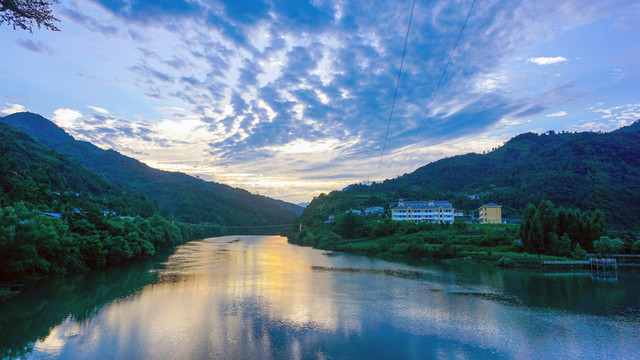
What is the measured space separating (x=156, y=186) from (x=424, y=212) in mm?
99000

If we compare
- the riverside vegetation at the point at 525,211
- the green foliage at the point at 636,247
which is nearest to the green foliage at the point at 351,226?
the riverside vegetation at the point at 525,211

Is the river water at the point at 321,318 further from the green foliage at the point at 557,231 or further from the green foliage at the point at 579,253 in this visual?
the green foliage at the point at 557,231

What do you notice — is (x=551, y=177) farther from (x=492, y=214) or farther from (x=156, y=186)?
(x=156, y=186)

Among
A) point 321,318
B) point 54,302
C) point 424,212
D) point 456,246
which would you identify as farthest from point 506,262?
point 54,302

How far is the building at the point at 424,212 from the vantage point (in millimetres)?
63688

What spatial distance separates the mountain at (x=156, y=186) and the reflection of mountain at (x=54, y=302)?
82235mm

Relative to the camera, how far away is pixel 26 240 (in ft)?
64.3

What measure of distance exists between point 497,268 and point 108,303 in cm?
3240

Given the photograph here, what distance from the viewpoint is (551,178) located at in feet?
262

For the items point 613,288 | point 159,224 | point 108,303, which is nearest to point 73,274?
point 108,303

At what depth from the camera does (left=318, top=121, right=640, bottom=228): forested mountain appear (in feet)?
212

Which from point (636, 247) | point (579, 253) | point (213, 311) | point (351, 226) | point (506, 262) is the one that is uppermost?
point (351, 226)

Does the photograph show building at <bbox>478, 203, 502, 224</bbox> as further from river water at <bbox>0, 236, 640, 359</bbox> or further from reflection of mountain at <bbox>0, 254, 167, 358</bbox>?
reflection of mountain at <bbox>0, 254, 167, 358</bbox>

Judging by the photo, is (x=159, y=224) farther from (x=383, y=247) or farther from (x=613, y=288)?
(x=613, y=288)
